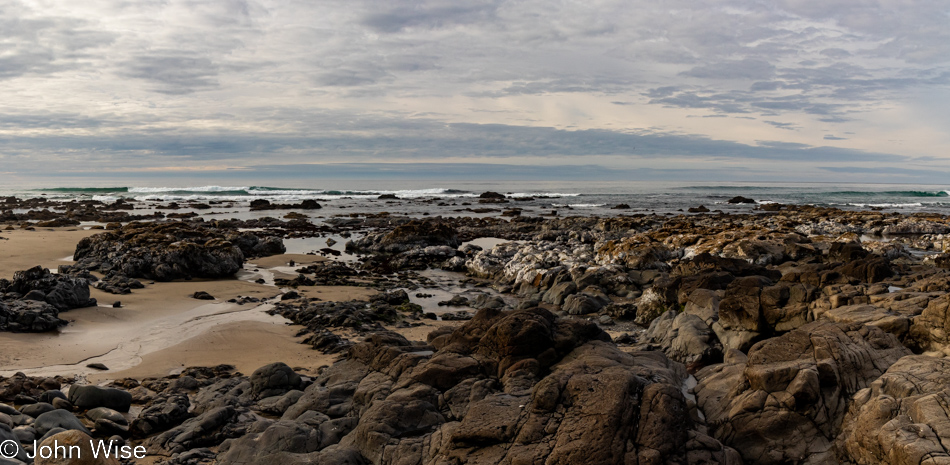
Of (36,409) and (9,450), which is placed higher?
(9,450)

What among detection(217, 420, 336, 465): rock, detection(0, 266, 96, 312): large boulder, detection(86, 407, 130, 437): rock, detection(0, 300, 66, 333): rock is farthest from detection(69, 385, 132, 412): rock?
detection(0, 266, 96, 312): large boulder

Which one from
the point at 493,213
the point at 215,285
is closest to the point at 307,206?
the point at 493,213

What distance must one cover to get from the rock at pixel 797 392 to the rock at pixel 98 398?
7.53 m

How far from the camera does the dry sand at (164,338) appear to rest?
30.3ft

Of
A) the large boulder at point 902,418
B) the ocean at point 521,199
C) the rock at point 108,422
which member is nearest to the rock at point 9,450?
the rock at point 108,422

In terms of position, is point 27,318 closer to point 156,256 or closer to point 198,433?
point 198,433

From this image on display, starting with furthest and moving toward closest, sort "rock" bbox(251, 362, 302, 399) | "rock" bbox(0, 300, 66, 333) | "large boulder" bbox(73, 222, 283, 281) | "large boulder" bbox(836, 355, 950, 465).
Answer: "large boulder" bbox(73, 222, 283, 281), "rock" bbox(0, 300, 66, 333), "rock" bbox(251, 362, 302, 399), "large boulder" bbox(836, 355, 950, 465)

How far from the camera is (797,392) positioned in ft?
19.1

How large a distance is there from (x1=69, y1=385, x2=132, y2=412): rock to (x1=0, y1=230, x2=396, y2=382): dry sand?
1241 mm

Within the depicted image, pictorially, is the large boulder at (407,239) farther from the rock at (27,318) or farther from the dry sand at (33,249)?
the rock at (27,318)

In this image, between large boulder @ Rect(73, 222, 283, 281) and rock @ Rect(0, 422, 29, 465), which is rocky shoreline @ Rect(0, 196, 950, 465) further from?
large boulder @ Rect(73, 222, 283, 281)

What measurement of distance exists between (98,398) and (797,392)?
856cm

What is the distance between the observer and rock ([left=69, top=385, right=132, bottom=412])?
7.30m

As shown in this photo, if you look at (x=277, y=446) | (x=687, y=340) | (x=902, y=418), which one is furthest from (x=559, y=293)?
(x=902, y=418)
